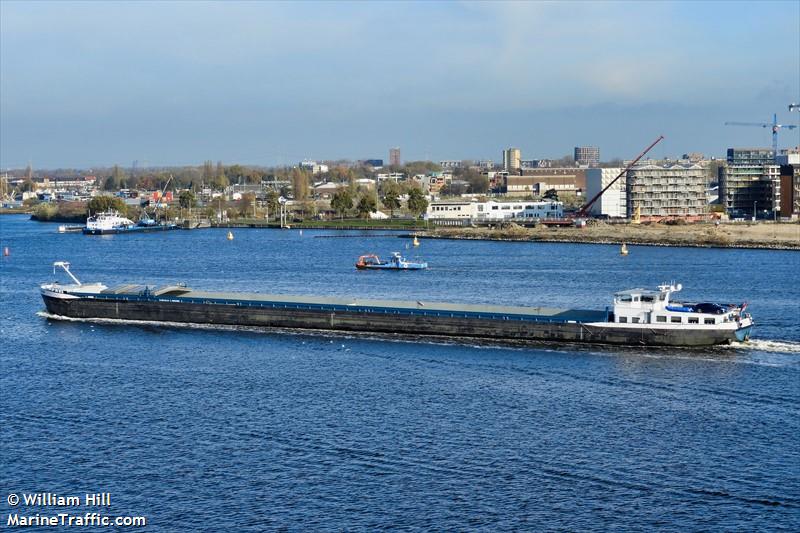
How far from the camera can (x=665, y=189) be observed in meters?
92.2

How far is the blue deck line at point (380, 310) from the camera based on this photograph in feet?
104

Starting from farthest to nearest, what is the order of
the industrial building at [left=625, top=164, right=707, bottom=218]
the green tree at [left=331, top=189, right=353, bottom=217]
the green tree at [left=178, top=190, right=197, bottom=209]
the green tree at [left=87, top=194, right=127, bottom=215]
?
1. the green tree at [left=178, top=190, right=197, bottom=209]
2. the green tree at [left=87, top=194, right=127, bottom=215]
3. the green tree at [left=331, top=189, right=353, bottom=217]
4. the industrial building at [left=625, top=164, right=707, bottom=218]

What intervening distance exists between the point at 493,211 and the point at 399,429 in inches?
2979

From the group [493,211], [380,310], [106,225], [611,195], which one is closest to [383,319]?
[380,310]

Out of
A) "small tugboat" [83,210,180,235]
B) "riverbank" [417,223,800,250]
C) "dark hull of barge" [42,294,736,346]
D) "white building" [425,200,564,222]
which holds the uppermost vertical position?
"white building" [425,200,564,222]

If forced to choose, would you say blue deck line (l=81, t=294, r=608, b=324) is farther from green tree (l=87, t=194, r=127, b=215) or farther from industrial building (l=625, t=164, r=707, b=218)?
green tree (l=87, t=194, r=127, b=215)

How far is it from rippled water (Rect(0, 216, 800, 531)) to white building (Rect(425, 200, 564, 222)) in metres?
56.3

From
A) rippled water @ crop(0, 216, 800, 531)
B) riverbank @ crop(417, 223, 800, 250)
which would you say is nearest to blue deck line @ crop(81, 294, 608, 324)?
rippled water @ crop(0, 216, 800, 531)

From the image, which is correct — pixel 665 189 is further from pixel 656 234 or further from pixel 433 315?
pixel 433 315

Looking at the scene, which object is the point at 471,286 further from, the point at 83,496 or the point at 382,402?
the point at 83,496

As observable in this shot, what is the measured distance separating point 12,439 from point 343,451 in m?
7.06

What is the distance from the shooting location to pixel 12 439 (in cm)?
2112

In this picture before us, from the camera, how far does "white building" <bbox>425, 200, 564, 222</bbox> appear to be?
94.1 meters

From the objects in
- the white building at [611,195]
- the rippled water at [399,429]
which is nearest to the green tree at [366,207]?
the white building at [611,195]
